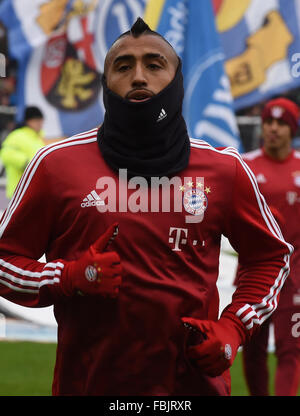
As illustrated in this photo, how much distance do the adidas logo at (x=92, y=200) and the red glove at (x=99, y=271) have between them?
6.1 inches

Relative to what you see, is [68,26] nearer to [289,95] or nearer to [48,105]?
[48,105]

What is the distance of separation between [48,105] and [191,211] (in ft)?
43.6

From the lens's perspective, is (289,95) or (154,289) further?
(289,95)

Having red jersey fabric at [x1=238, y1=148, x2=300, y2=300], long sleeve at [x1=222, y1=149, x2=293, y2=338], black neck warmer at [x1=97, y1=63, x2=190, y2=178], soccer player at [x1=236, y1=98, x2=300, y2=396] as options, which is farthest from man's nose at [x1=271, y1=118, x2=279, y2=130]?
black neck warmer at [x1=97, y1=63, x2=190, y2=178]

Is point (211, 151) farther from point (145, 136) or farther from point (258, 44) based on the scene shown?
point (258, 44)

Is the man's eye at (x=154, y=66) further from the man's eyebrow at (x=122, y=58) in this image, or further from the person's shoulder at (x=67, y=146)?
the person's shoulder at (x=67, y=146)

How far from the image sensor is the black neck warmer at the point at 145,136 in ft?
11.0

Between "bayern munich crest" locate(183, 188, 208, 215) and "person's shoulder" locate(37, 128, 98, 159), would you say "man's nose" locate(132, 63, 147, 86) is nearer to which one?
"person's shoulder" locate(37, 128, 98, 159)

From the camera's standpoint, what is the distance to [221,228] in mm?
3537

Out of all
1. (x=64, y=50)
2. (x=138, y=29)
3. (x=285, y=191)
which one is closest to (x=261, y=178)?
(x=285, y=191)

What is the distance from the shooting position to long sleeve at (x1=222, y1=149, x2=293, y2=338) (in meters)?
3.54

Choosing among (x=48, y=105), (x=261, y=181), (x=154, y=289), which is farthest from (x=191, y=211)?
(x=48, y=105)

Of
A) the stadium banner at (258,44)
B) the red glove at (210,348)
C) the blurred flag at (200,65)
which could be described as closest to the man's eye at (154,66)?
the red glove at (210,348)

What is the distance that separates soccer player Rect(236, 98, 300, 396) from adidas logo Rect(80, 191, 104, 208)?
3.41 meters
